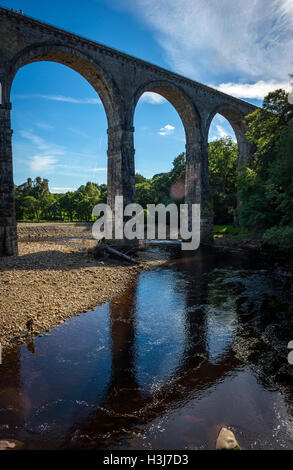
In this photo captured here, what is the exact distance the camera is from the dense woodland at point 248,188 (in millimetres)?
14758

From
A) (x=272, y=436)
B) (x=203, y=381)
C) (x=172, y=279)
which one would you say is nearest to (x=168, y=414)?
(x=203, y=381)

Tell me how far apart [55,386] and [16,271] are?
774 centimetres

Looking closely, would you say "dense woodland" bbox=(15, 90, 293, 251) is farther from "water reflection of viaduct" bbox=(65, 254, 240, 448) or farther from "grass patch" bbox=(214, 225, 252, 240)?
"water reflection of viaduct" bbox=(65, 254, 240, 448)

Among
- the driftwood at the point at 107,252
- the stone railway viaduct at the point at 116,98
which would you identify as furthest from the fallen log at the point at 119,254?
the stone railway viaduct at the point at 116,98

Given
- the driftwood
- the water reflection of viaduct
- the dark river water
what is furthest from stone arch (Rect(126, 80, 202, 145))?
the water reflection of viaduct

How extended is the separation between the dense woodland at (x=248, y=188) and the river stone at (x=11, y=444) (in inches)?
527

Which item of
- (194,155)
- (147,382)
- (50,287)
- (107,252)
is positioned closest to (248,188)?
(194,155)

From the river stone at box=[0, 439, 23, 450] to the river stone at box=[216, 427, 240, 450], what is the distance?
9.67 ft

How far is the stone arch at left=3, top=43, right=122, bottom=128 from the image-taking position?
15.3 m

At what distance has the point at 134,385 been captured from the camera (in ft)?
18.1

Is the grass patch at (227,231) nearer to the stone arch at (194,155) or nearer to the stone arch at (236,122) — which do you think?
the stone arch at (194,155)

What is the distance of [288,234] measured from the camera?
13312 mm

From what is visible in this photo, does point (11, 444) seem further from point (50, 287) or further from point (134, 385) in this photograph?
point (50, 287)
